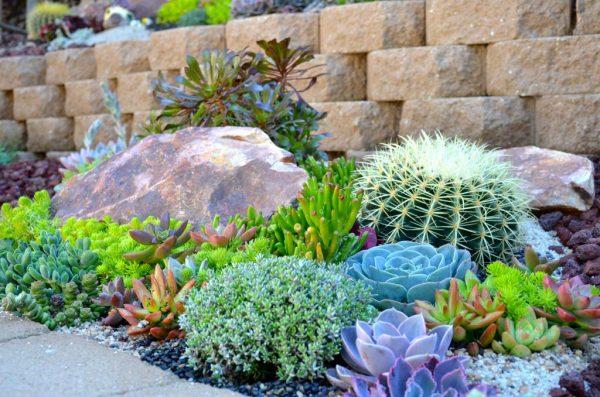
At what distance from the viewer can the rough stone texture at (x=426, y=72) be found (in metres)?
5.91

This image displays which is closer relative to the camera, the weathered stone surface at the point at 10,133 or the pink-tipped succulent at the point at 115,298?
the pink-tipped succulent at the point at 115,298

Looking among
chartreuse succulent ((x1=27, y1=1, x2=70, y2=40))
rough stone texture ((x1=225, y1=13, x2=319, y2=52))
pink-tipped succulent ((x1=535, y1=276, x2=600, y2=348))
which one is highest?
chartreuse succulent ((x1=27, y1=1, x2=70, y2=40))

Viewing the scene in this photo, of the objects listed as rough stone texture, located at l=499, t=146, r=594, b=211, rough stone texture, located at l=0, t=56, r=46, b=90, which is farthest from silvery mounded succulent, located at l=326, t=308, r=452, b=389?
rough stone texture, located at l=0, t=56, r=46, b=90

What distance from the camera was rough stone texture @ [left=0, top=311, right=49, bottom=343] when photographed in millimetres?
3086

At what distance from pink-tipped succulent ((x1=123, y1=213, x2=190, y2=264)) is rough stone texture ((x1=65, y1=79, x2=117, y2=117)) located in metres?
5.60

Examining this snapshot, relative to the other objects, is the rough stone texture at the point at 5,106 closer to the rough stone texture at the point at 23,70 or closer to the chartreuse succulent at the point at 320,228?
the rough stone texture at the point at 23,70

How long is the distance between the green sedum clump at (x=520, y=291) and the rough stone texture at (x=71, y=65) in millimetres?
7009

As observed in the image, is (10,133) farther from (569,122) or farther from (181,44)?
(569,122)

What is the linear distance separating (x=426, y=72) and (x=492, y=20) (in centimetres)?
65

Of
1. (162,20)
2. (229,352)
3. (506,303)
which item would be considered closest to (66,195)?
(229,352)

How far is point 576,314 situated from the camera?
9.29 ft

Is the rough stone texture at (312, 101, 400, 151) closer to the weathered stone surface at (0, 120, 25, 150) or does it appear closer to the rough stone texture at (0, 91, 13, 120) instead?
the weathered stone surface at (0, 120, 25, 150)

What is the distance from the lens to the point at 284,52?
4.87 metres

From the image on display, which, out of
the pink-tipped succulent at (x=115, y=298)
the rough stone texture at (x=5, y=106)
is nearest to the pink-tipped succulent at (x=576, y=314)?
the pink-tipped succulent at (x=115, y=298)
